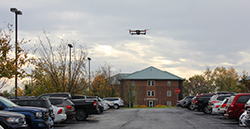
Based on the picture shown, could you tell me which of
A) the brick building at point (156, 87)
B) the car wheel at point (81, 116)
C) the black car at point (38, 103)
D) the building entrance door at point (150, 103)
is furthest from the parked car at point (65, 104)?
the building entrance door at point (150, 103)

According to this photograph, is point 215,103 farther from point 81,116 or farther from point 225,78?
point 225,78

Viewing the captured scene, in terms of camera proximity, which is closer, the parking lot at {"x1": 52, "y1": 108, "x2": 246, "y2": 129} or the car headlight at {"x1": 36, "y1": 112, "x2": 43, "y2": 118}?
the car headlight at {"x1": 36, "y1": 112, "x2": 43, "y2": 118}

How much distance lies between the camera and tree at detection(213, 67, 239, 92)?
8928cm

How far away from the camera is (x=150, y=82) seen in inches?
3455

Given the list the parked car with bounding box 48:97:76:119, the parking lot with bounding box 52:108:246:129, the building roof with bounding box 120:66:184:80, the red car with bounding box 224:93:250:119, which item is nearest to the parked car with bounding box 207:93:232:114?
the parking lot with bounding box 52:108:246:129

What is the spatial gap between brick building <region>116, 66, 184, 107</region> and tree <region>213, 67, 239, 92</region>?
46.9ft

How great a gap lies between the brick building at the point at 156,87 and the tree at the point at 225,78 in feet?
46.9

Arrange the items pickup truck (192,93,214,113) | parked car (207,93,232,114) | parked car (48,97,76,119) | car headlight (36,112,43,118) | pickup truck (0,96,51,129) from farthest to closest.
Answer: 1. pickup truck (192,93,214,113)
2. parked car (207,93,232,114)
3. parked car (48,97,76,119)
4. car headlight (36,112,43,118)
5. pickup truck (0,96,51,129)

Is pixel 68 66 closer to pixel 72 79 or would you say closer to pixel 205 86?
pixel 72 79

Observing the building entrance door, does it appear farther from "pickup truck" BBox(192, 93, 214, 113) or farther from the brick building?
"pickup truck" BBox(192, 93, 214, 113)

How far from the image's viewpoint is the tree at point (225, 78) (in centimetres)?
8928

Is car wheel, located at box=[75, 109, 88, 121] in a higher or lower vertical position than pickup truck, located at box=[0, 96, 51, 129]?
lower

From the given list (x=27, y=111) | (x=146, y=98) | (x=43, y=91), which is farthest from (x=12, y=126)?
(x=146, y=98)

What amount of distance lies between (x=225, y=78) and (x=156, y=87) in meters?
24.7
